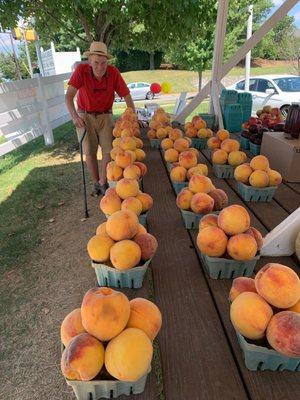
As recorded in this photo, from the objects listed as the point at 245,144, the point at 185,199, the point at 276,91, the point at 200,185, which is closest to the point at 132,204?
the point at 185,199

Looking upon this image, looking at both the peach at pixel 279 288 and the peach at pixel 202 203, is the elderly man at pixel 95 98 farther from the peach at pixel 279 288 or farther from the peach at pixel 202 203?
the peach at pixel 279 288

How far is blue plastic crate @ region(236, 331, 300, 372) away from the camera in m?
1.04

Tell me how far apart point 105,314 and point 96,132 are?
3.94 m

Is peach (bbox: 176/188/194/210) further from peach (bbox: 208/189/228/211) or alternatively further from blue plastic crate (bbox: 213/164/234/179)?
blue plastic crate (bbox: 213/164/234/179)

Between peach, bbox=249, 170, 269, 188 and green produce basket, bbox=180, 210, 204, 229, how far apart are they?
0.65 m

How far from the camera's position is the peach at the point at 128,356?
0.91m

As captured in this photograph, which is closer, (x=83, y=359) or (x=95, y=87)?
(x=83, y=359)

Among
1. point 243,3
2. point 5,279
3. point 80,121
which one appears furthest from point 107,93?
point 243,3

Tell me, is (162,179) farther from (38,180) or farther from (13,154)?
(13,154)

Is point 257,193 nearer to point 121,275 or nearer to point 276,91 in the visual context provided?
point 121,275

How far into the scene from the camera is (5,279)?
3256 millimetres

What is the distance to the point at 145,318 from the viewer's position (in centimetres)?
103

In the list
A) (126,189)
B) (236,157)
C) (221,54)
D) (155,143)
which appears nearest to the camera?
(126,189)

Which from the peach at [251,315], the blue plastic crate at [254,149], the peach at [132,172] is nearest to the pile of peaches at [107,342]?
the peach at [251,315]
